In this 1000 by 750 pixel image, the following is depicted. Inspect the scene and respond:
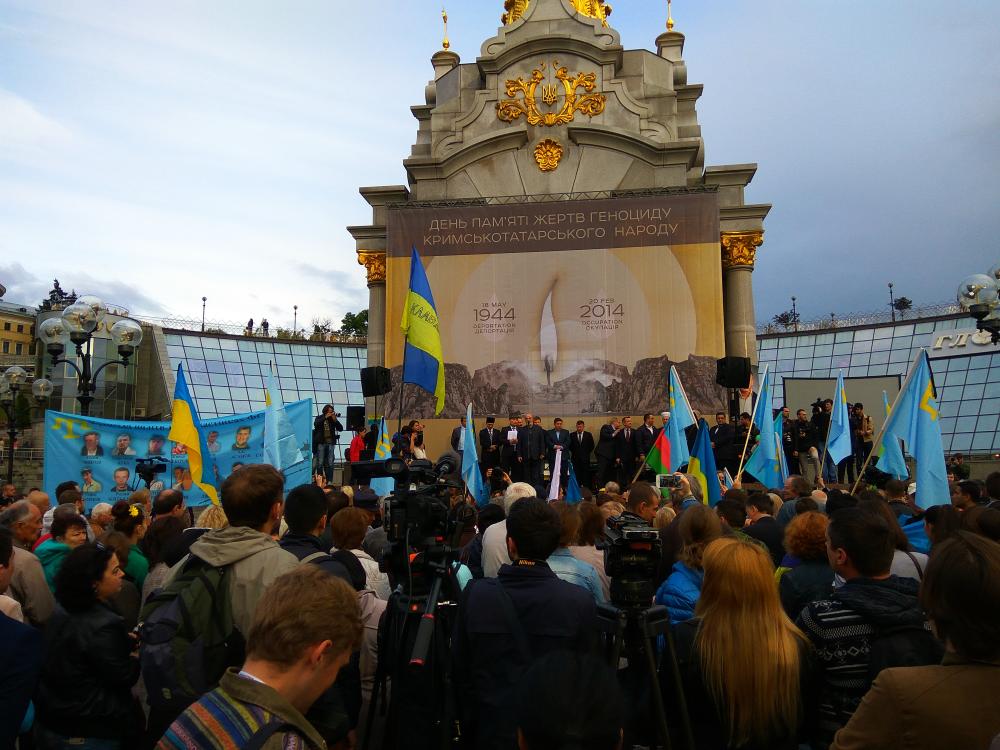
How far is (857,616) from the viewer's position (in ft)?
10.00

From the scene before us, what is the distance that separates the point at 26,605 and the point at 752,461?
9.57m

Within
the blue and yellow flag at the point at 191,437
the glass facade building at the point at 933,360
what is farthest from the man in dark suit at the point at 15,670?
the glass facade building at the point at 933,360

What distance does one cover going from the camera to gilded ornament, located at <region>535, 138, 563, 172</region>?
24.0m

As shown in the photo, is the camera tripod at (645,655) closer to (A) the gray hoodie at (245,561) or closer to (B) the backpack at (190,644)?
(A) the gray hoodie at (245,561)

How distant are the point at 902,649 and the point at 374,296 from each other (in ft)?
74.2

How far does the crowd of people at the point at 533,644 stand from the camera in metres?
2.21

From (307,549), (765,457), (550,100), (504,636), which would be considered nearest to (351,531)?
(307,549)

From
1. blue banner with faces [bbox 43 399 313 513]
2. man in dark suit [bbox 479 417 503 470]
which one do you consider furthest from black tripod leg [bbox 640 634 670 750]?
man in dark suit [bbox 479 417 503 470]

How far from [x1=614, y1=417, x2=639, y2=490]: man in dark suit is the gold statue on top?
48.2 feet

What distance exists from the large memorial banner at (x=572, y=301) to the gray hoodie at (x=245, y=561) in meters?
18.2

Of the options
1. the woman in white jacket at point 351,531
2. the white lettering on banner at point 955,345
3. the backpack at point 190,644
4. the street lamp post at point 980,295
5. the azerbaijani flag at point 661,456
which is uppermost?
the white lettering on banner at point 955,345

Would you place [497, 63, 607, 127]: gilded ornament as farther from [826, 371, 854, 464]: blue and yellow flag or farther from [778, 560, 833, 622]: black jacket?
[778, 560, 833, 622]: black jacket

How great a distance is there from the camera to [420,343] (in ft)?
29.8

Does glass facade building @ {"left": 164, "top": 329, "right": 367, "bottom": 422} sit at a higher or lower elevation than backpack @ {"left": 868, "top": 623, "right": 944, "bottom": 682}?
higher
